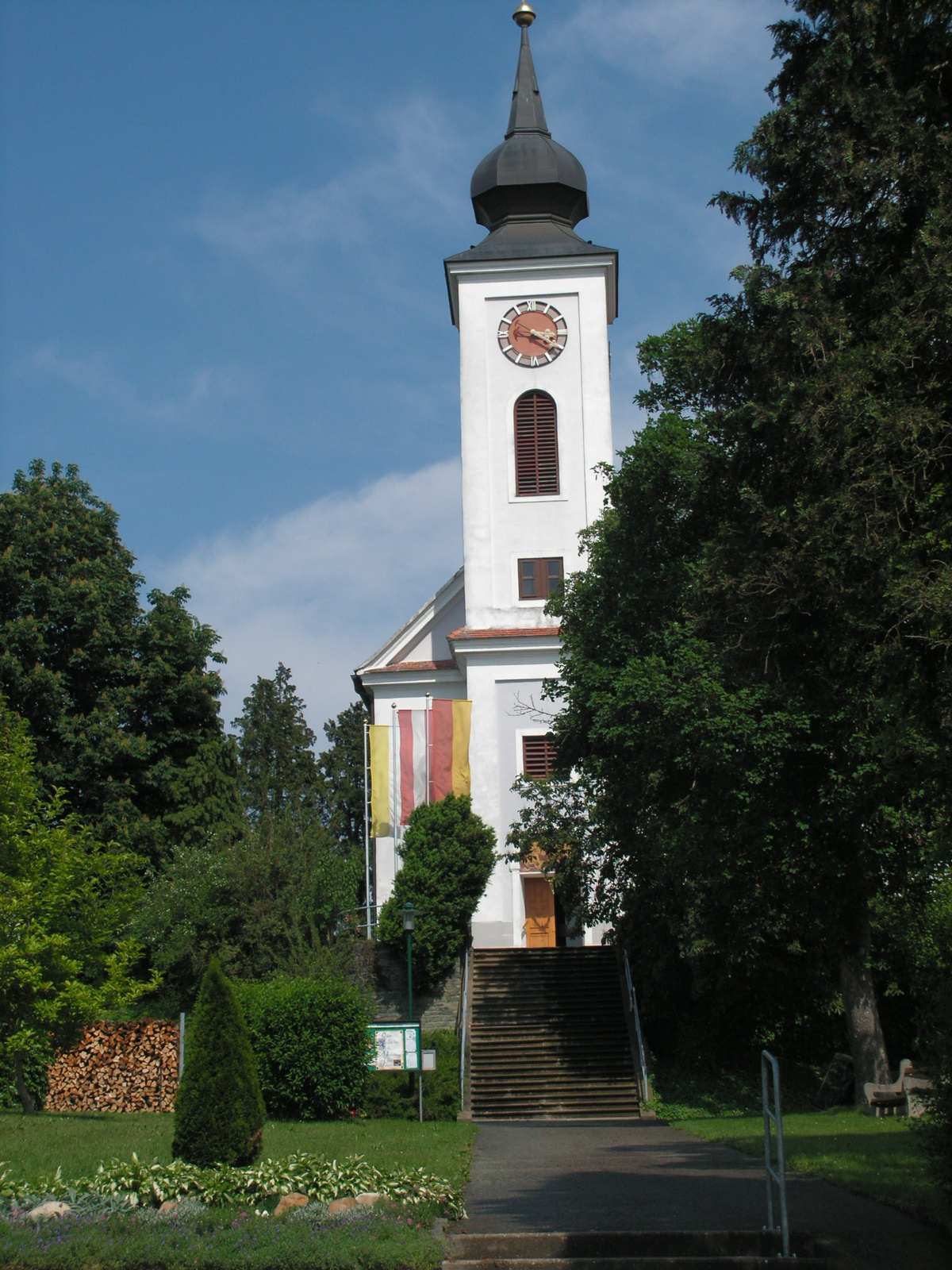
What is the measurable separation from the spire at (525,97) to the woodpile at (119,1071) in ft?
89.4

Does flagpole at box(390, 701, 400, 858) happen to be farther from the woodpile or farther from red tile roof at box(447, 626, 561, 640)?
the woodpile

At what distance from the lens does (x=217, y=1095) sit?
11430 mm

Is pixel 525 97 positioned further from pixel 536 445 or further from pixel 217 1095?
pixel 217 1095

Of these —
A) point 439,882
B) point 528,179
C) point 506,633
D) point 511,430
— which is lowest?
point 439,882

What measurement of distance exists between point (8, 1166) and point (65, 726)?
896 inches

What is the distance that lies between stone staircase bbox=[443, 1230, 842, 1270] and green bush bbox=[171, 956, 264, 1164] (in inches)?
130

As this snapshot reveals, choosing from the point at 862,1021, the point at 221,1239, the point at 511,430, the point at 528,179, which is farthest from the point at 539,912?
the point at 221,1239

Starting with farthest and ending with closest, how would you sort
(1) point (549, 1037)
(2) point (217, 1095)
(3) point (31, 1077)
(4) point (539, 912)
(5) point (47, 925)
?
1. (4) point (539, 912)
2. (1) point (549, 1037)
3. (3) point (31, 1077)
4. (5) point (47, 925)
5. (2) point (217, 1095)

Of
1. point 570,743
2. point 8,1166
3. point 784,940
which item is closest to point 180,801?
point 570,743

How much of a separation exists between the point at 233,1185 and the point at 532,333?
94.6 ft

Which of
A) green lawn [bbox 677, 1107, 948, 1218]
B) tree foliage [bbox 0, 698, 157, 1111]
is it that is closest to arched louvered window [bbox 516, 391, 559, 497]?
tree foliage [bbox 0, 698, 157, 1111]

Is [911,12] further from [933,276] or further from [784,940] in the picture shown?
[784,940]

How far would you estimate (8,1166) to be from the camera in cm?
1221

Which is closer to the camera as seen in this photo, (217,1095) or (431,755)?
(217,1095)
